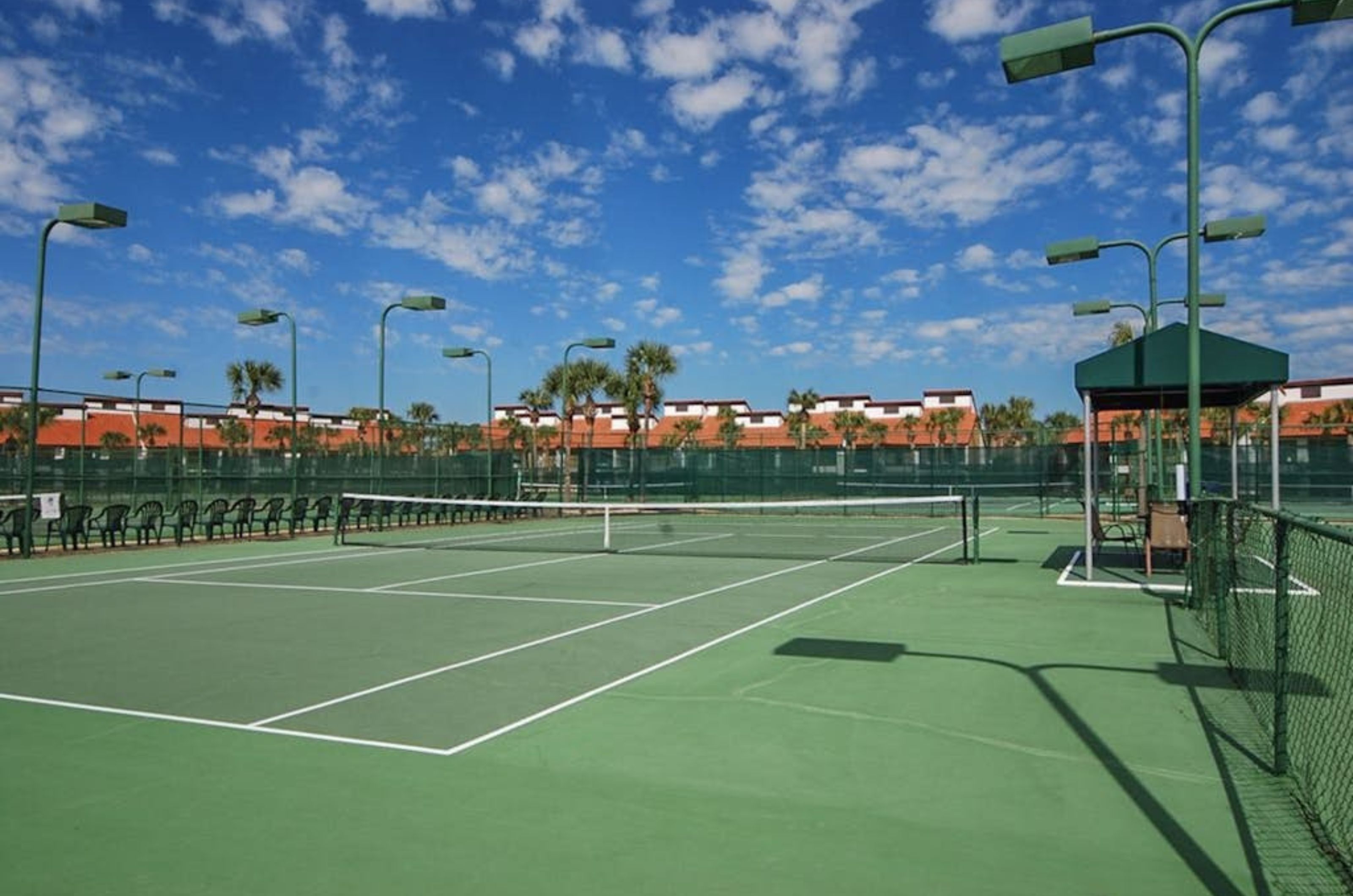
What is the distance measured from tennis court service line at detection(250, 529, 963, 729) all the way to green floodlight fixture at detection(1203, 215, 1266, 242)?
694 cm

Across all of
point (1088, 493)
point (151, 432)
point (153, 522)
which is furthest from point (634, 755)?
point (151, 432)

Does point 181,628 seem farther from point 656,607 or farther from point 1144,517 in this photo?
point 1144,517

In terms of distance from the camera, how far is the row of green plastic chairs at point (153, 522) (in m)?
19.3

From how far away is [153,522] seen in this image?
22094 millimetres

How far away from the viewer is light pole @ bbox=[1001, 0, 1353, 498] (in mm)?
9633

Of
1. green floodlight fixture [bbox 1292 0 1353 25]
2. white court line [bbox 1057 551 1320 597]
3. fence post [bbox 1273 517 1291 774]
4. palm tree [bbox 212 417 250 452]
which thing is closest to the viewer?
fence post [bbox 1273 517 1291 774]

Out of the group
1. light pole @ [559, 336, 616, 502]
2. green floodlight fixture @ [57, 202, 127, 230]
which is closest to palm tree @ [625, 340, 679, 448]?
light pole @ [559, 336, 616, 502]

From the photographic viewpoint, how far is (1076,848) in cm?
412

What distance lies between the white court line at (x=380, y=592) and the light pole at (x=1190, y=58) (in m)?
6.40

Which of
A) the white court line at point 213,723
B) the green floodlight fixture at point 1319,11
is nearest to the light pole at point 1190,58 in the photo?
the green floodlight fixture at point 1319,11

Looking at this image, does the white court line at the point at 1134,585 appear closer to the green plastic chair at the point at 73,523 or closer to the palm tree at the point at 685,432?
the green plastic chair at the point at 73,523

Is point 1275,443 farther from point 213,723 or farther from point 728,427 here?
point 728,427

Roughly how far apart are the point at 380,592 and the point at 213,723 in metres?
6.84

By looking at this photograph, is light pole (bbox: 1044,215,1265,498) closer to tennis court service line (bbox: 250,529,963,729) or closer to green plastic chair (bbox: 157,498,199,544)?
tennis court service line (bbox: 250,529,963,729)
